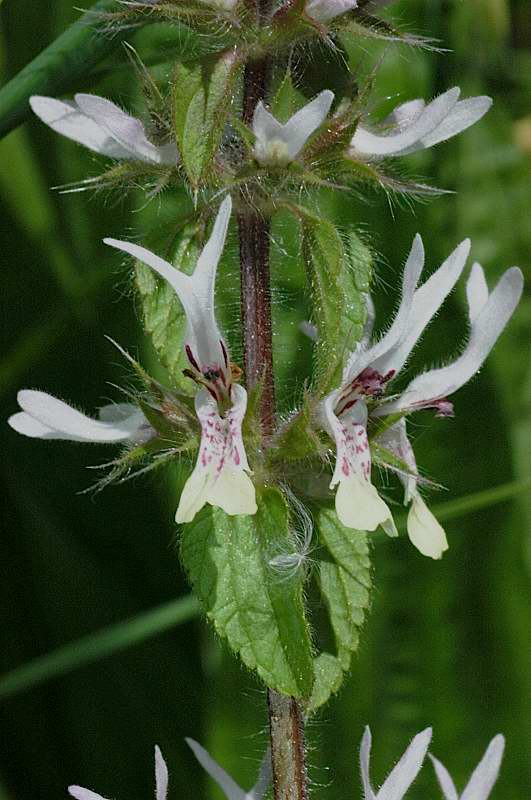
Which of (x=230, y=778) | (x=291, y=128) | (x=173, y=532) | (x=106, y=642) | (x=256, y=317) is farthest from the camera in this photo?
(x=173, y=532)

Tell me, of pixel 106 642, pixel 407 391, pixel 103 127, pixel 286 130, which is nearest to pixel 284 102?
pixel 286 130

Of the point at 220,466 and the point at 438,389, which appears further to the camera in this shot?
the point at 438,389

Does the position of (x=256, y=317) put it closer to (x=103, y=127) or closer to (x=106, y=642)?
(x=103, y=127)

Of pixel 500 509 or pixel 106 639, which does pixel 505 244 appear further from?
pixel 106 639

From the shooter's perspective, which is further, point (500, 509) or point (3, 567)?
point (3, 567)

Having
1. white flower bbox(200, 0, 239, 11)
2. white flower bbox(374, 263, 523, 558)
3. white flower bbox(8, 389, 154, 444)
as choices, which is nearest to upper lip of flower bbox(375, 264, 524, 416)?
white flower bbox(374, 263, 523, 558)

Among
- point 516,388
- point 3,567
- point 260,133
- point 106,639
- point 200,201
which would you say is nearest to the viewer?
point 260,133

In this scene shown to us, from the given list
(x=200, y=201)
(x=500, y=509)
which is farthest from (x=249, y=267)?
(x=500, y=509)

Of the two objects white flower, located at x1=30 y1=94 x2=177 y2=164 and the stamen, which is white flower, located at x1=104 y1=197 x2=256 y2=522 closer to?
the stamen
